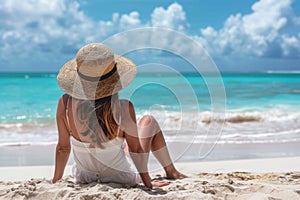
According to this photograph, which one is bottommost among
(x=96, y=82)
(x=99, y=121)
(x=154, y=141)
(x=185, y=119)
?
(x=154, y=141)

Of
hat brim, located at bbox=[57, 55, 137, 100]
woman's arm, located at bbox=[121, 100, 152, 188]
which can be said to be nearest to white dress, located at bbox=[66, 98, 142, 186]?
woman's arm, located at bbox=[121, 100, 152, 188]

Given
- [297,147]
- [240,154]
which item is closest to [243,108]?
[297,147]

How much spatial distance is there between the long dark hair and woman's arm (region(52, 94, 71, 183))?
177 millimetres

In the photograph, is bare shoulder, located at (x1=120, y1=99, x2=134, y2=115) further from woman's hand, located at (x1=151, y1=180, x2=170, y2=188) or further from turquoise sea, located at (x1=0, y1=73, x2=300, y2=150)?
turquoise sea, located at (x1=0, y1=73, x2=300, y2=150)

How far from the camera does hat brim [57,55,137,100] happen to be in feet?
8.35

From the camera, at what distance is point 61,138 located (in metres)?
2.93

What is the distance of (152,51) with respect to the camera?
309 centimetres

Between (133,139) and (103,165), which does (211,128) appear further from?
(133,139)

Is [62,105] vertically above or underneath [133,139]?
above

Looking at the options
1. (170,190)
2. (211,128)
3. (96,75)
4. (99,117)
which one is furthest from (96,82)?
(211,128)

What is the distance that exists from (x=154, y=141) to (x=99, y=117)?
2.89 ft

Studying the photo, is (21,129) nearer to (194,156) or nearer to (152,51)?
(194,156)

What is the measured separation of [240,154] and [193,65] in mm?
2400

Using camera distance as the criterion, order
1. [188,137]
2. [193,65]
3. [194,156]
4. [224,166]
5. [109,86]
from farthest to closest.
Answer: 1. [188,137]
2. [194,156]
3. [224,166]
4. [193,65]
5. [109,86]
